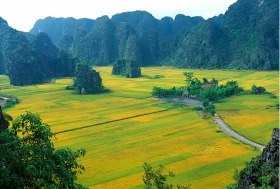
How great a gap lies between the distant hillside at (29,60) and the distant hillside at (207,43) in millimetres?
30894

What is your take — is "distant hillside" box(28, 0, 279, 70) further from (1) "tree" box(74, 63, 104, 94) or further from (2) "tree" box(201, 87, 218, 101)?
(1) "tree" box(74, 63, 104, 94)

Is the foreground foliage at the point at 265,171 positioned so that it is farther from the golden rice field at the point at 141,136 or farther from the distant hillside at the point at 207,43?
the distant hillside at the point at 207,43

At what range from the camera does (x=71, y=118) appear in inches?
2180

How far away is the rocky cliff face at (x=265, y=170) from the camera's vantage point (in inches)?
690

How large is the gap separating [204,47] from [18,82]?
2841 inches

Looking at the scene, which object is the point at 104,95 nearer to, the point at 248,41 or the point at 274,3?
the point at 248,41

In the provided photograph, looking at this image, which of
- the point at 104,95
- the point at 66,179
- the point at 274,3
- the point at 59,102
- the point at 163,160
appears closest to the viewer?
the point at 66,179

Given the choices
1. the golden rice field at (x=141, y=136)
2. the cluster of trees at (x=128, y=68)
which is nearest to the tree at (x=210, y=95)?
the golden rice field at (x=141, y=136)

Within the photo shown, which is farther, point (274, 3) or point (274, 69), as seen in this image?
point (274, 3)

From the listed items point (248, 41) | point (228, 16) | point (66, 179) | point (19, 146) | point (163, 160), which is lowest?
point (163, 160)

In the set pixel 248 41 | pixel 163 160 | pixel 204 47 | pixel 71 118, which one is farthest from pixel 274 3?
pixel 163 160

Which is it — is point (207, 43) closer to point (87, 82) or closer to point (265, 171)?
point (87, 82)

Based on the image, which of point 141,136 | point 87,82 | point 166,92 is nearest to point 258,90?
point 166,92

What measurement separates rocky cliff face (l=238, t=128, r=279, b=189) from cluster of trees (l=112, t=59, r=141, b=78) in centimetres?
9339
